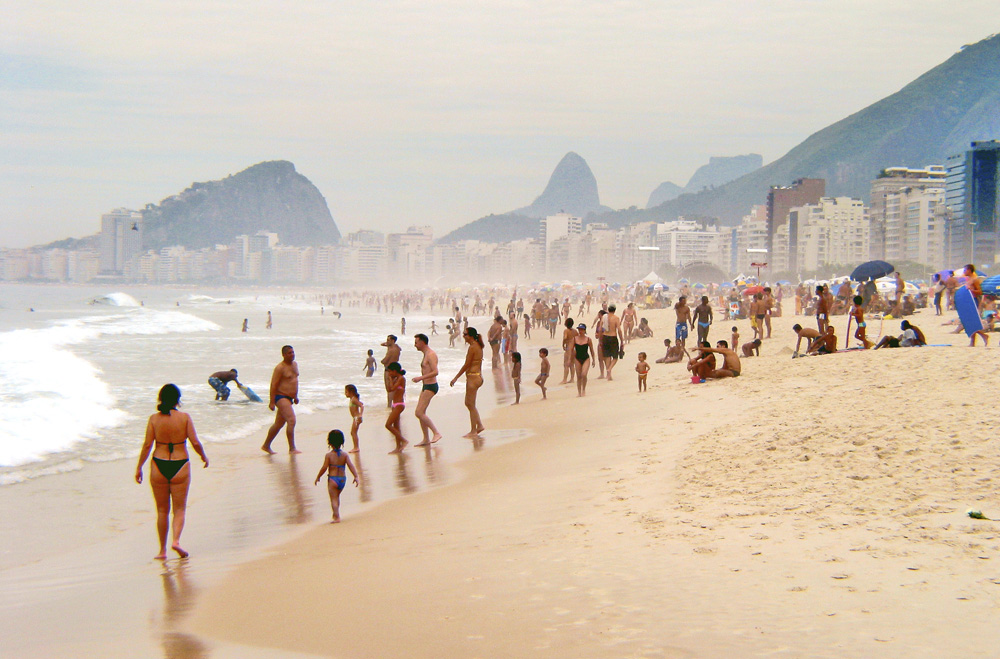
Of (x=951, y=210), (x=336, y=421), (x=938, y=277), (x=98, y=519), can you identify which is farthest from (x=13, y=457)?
(x=951, y=210)

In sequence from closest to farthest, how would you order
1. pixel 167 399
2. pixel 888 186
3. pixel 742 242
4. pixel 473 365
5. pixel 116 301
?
pixel 167 399
pixel 473 365
pixel 116 301
pixel 888 186
pixel 742 242

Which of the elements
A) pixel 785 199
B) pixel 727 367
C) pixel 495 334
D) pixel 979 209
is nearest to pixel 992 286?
pixel 727 367

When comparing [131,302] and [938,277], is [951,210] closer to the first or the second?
[938,277]

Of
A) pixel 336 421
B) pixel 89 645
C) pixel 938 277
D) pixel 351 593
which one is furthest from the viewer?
pixel 938 277

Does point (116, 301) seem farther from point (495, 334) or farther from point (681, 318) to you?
point (681, 318)

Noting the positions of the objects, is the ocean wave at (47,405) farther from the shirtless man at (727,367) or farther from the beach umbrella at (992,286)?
the beach umbrella at (992,286)

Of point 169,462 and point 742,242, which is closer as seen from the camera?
point 169,462
